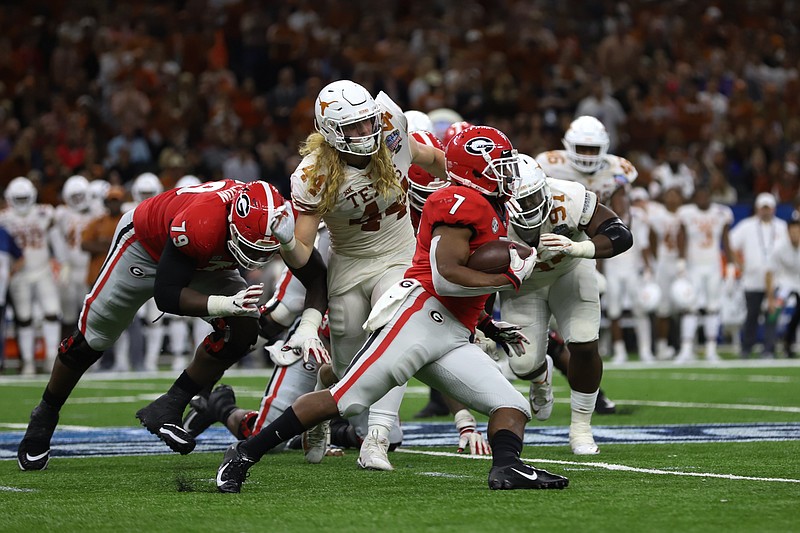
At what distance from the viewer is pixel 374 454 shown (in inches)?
232

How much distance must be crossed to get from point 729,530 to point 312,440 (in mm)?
2610

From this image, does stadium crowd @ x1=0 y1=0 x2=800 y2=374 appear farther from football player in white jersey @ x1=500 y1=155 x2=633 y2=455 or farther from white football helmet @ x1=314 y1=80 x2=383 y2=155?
white football helmet @ x1=314 y1=80 x2=383 y2=155

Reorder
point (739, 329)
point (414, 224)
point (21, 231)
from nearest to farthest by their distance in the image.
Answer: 1. point (414, 224)
2. point (21, 231)
3. point (739, 329)

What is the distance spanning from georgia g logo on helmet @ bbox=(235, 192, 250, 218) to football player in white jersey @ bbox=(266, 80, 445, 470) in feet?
0.50

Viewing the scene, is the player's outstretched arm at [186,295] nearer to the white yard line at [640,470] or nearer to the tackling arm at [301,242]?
the tackling arm at [301,242]

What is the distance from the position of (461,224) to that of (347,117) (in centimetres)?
93

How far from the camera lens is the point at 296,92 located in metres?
18.1

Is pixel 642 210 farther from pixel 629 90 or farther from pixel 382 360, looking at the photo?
pixel 382 360

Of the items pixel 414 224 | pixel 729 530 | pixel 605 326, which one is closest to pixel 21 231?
pixel 605 326

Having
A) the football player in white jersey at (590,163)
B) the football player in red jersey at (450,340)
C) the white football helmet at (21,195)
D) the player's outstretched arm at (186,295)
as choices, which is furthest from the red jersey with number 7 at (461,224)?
the white football helmet at (21,195)

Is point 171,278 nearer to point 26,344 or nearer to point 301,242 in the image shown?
point 301,242

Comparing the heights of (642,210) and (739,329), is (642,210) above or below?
above

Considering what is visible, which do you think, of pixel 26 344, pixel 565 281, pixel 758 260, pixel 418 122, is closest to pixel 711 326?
pixel 758 260

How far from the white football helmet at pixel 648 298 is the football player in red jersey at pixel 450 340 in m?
9.93
